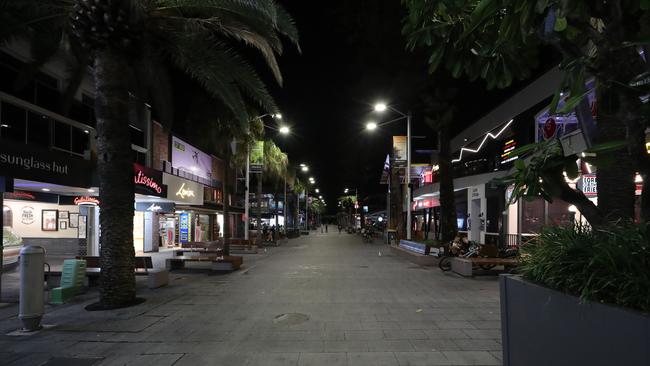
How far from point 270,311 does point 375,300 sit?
8.26ft

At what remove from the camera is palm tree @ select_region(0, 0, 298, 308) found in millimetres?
9438

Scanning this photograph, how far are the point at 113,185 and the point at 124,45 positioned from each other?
2.98 m

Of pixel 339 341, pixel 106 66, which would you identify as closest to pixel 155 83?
pixel 106 66

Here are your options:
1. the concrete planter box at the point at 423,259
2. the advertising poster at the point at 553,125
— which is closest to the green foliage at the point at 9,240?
the concrete planter box at the point at 423,259

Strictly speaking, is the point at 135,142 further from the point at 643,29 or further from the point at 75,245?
the point at 643,29

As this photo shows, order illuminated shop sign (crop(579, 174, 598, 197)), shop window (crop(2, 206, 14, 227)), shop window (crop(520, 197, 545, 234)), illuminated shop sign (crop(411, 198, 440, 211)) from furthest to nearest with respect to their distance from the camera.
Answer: illuminated shop sign (crop(411, 198, 440, 211)) → shop window (crop(520, 197, 545, 234)) → shop window (crop(2, 206, 14, 227)) → illuminated shop sign (crop(579, 174, 598, 197))

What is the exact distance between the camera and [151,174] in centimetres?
1881

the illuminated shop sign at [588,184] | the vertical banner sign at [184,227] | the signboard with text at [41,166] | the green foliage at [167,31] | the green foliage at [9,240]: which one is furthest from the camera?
the vertical banner sign at [184,227]

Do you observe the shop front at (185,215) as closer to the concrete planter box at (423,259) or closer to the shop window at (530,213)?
the concrete planter box at (423,259)

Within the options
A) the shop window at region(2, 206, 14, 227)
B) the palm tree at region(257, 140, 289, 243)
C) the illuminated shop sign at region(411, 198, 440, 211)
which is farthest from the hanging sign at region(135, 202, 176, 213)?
the illuminated shop sign at region(411, 198, 440, 211)

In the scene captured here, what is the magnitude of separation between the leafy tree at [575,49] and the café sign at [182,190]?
21171mm

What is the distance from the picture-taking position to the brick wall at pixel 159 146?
998 inches

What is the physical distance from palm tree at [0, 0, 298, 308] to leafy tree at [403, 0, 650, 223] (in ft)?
19.1

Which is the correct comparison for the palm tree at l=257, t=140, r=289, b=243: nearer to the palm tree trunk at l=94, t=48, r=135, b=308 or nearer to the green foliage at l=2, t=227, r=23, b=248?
the green foliage at l=2, t=227, r=23, b=248
